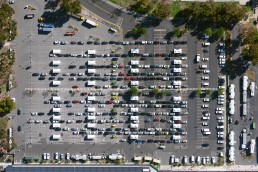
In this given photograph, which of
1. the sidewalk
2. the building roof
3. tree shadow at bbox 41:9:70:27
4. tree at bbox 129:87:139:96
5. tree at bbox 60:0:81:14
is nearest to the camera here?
tree at bbox 60:0:81:14

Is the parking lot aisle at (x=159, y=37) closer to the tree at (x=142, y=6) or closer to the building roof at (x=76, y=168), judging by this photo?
the tree at (x=142, y=6)

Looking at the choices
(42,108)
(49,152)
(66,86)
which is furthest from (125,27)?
(49,152)

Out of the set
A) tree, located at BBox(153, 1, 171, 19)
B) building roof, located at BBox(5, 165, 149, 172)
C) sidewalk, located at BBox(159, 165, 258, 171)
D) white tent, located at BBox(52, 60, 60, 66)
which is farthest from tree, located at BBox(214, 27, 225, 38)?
white tent, located at BBox(52, 60, 60, 66)

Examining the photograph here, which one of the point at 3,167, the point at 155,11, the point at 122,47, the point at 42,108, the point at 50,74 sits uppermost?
the point at 155,11

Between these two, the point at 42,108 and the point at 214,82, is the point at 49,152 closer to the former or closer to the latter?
the point at 42,108

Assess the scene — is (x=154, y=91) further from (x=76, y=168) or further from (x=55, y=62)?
(x=76, y=168)

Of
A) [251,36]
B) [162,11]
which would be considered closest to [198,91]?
[251,36]

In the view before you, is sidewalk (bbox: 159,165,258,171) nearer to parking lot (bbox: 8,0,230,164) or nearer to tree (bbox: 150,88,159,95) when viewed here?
parking lot (bbox: 8,0,230,164)

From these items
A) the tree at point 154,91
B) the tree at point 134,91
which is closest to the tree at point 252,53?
the tree at point 154,91
